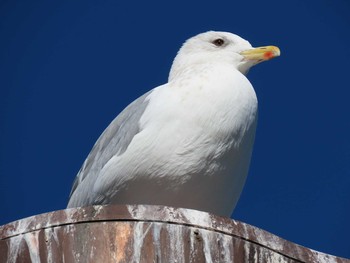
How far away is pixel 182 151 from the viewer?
5.31 metres

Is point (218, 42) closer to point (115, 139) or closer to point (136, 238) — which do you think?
point (115, 139)

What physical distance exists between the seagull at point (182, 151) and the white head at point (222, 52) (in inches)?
23.7

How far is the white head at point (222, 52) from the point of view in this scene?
20.7ft

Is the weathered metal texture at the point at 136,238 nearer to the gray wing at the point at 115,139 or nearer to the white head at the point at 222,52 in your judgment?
the gray wing at the point at 115,139

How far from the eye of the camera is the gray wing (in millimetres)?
5543

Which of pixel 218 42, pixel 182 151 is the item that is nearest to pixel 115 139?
pixel 182 151

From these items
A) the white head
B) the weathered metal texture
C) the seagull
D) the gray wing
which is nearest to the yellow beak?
the white head

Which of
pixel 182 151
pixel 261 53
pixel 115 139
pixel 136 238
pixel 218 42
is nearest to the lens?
pixel 136 238

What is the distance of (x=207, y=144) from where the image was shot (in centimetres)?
531

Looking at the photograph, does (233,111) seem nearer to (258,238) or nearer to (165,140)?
(165,140)

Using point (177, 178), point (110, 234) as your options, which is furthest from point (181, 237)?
point (177, 178)

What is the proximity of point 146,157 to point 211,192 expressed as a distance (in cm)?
39

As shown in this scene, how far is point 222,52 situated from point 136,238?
2485mm

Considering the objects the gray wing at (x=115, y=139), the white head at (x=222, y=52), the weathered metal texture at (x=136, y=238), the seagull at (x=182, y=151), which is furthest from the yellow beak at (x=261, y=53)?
the weathered metal texture at (x=136, y=238)
